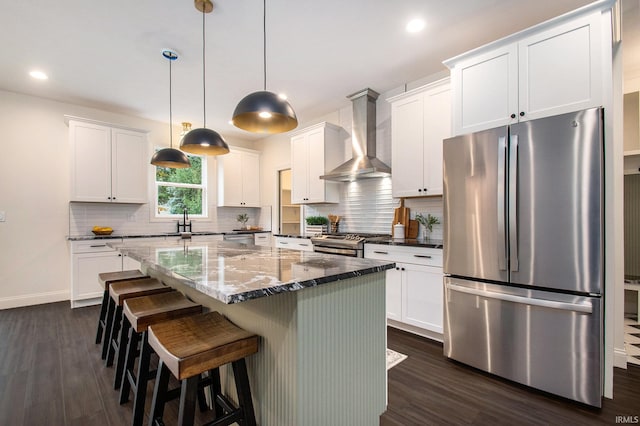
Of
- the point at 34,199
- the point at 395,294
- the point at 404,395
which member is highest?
the point at 34,199

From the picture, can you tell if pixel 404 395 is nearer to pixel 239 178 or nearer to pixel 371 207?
pixel 371 207

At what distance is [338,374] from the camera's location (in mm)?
1415

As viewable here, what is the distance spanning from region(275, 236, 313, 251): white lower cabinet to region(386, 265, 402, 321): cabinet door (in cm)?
134

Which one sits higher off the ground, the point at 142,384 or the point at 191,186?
the point at 191,186

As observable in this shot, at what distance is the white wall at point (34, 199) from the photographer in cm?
389

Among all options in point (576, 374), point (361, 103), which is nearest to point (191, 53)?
point (361, 103)

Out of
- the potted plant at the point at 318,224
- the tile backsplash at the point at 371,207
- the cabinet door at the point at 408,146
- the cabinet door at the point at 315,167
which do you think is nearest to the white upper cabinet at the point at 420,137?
the cabinet door at the point at 408,146

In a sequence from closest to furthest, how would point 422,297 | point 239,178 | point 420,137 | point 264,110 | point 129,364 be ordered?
point 264,110 < point 129,364 < point 422,297 < point 420,137 < point 239,178

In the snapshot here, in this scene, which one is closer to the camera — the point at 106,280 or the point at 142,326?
the point at 142,326

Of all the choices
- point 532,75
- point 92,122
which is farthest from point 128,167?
point 532,75

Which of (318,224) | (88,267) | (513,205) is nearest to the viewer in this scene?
(513,205)

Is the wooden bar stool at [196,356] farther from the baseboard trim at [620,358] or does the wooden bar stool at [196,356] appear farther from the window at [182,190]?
the window at [182,190]

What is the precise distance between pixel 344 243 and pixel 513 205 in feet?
5.87

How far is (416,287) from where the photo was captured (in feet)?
9.48
